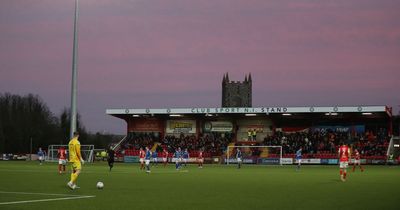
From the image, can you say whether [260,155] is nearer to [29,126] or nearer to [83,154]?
[83,154]

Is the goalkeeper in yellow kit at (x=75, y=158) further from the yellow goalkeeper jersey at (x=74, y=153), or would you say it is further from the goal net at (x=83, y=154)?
the goal net at (x=83, y=154)

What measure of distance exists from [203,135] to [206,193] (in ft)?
210

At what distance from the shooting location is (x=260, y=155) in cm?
7256

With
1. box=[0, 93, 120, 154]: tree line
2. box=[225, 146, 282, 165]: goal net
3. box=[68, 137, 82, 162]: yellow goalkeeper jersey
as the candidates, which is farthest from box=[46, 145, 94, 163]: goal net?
box=[68, 137, 82, 162]: yellow goalkeeper jersey

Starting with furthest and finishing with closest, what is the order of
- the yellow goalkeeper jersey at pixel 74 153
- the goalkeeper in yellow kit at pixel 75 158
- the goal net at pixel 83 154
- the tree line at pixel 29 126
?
the tree line at pixel 29 126
the goal net at pixel 83 154
the yellow goalkeeper jersey at pixel 74 153
the goalkeeper in yellow kit at pixel 75 158

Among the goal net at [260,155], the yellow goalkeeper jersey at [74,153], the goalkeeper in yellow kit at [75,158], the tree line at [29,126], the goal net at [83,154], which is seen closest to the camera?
the goalkeeper in yellow kit at [75,158]

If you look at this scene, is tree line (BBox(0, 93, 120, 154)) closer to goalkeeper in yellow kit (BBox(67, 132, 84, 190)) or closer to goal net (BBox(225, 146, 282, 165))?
goal net (BBox(225, 146, 282, 165))

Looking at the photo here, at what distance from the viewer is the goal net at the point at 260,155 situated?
70562 millimetres

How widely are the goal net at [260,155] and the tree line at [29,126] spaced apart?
58.4 m

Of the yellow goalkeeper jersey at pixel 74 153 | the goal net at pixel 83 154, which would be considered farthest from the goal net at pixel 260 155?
the yellow goalkeeper jersey at pixel 74 153

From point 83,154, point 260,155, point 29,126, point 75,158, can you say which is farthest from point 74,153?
point 29,126

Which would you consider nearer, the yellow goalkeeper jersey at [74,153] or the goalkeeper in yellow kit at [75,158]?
the goalkeeper in yellow kit at [75,158]

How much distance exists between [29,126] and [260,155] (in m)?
68.4

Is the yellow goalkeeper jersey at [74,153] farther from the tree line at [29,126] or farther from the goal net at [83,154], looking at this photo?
the tree line at [29,126]
